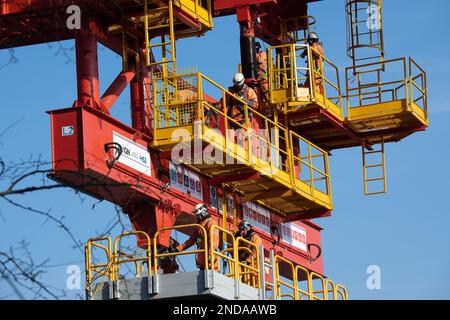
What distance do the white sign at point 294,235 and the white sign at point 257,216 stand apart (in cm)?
128

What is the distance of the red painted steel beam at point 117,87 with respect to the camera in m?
32.1

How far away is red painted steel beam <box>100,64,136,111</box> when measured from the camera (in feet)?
105

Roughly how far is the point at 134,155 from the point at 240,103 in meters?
3.99

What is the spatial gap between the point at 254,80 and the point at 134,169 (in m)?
6.83

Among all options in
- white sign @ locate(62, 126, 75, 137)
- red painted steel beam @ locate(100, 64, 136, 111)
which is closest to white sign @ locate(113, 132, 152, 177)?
red painted steel beam @ locate(100, 64, 136, 111)

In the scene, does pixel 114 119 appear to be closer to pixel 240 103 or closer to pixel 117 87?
pixel 117 87

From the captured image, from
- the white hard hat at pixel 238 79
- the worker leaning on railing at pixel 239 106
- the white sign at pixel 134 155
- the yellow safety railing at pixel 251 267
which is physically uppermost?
the white hard hat at pixel 238 79

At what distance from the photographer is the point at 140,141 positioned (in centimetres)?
3225

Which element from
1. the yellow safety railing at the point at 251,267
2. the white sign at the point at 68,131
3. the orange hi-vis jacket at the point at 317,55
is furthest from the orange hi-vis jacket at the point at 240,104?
the white sign at the point at 68,131

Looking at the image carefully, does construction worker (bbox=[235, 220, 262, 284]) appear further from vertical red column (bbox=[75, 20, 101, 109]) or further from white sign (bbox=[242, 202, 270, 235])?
white sign (bbox=[242, 202, 270, 235])

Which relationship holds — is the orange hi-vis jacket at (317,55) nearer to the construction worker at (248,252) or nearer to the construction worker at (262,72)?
the construction worker at (262,72)

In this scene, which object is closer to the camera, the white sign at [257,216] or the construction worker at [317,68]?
the white sign at [257,216]
